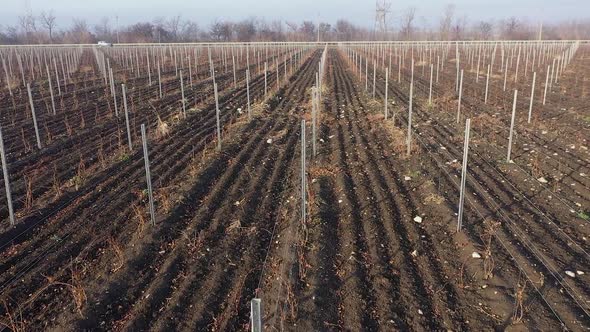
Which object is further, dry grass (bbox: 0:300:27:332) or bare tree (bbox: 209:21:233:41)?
bare tree (bbox: 209:21:233:41)

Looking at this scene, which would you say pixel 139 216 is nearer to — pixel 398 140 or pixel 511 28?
pixel 398 140

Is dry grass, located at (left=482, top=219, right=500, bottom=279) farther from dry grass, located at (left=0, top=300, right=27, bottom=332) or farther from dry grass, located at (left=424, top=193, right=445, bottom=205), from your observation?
dry grass, located at (left=0, top=300, right=27, bottom=332)

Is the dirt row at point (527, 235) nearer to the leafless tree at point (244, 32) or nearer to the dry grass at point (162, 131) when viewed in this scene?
the dry grass at point (162, 131)

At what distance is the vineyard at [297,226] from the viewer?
4781 millimetres

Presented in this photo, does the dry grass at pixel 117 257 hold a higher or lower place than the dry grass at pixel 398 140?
lower

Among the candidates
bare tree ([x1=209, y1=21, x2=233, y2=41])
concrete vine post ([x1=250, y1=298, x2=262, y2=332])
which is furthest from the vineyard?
bare tree ([x1=209, y1=21, x2=233, y2=41])

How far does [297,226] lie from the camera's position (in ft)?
21.8

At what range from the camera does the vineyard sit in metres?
4.78

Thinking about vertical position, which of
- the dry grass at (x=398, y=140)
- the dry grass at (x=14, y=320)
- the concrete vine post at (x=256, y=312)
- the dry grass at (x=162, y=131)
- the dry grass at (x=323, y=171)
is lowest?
the dry grass at (x=14, y=320)

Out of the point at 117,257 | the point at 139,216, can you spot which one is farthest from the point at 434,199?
the point at 117,257

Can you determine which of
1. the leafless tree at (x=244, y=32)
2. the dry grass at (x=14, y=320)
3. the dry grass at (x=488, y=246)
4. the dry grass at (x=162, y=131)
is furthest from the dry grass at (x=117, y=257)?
the leafless tree at (x=244, y=32)

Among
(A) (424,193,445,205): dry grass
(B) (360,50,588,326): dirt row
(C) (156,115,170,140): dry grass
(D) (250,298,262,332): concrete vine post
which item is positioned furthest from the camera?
(C) (156,115,170,140): dry grass

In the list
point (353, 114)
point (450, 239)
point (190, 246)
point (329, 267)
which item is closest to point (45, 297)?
point (190, 246)

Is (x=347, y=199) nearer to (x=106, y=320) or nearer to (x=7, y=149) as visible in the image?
(x=106, y=320)
